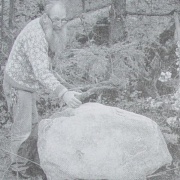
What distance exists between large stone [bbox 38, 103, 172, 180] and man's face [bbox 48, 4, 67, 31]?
78 cm

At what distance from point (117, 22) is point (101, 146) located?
12.0ft

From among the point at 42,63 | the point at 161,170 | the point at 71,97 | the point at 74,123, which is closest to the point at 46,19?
the point at 42,63

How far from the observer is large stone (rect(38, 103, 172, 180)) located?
3494 millimetres

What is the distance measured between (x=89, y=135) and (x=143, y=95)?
2.97 meters

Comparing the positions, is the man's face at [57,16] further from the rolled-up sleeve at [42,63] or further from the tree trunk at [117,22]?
the tree trunk at [117,22]

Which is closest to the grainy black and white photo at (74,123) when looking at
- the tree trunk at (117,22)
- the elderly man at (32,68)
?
the elderly man at (32,68)

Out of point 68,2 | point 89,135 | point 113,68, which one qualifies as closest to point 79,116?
point 89,135

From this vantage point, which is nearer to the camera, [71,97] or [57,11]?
[71,97]

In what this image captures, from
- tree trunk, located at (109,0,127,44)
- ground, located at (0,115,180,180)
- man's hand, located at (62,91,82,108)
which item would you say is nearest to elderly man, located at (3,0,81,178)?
man's hand, located at (62,91,82,108)

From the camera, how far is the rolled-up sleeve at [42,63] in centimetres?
358

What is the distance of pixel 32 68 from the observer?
12.9ft

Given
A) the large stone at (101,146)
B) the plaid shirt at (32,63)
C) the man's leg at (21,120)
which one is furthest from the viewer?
the man's leg at (21,120)

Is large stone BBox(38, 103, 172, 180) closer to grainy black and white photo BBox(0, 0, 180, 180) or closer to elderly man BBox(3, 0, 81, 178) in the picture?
grainy black and white photo BBox(0, 0, 180, 180)

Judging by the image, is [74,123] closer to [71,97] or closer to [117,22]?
[71,97]
